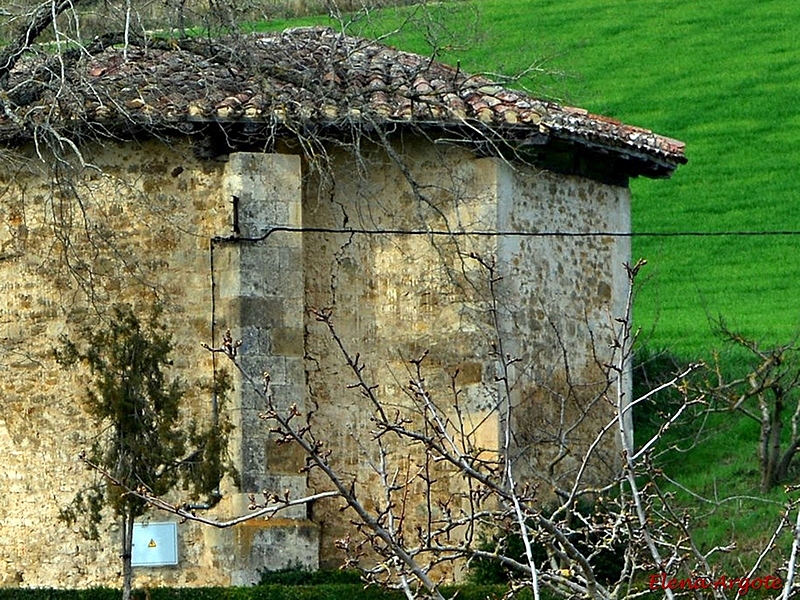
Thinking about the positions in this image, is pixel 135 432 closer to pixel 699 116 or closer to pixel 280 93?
pixel 280 93

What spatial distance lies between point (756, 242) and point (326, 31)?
1253 cm

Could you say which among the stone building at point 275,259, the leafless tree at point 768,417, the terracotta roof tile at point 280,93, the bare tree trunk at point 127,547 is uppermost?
the terracotta roof tile at point 280,93

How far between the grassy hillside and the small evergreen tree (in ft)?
30.7

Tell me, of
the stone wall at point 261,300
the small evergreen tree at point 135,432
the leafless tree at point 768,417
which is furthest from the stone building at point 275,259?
the leafless tree at point 768,417

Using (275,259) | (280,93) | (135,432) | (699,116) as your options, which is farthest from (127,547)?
(699,116)

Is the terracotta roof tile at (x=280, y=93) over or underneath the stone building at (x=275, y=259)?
over

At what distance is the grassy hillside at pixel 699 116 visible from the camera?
85.7 feet

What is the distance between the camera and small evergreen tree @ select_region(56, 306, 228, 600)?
47.7 ft

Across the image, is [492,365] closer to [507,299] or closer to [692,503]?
[507,299]

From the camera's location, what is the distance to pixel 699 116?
107 feet

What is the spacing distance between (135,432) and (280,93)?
3.09m

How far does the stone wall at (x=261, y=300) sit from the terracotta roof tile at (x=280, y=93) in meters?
0.51

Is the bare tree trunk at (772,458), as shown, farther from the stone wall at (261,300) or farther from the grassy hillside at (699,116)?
the grassy hillside at (699,116)

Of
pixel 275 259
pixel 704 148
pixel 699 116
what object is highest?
pixel 699 116
